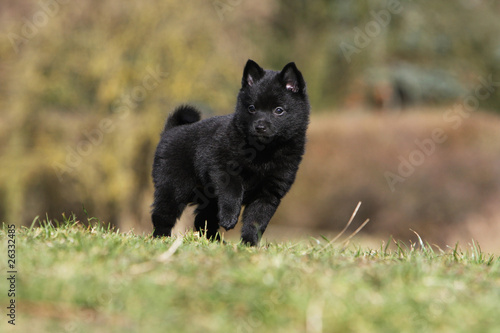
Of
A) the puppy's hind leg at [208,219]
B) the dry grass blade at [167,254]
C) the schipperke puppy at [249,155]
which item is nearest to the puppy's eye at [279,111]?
the schipperke puppy at [249,155]

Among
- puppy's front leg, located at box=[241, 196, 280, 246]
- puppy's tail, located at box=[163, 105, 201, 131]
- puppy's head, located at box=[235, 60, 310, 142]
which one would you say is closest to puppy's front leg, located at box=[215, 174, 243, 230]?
puppy's front leg, located at box=[241, 196, 280, 246]

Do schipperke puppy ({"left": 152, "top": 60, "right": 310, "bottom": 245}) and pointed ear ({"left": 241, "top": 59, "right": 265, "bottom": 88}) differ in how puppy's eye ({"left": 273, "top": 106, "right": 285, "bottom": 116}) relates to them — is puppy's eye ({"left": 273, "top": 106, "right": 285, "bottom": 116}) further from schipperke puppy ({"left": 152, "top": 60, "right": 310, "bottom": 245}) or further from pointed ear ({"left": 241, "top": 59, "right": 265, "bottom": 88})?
pointed ear ({"left": 241, "top": 59, "right": 265, "bottom": 88})

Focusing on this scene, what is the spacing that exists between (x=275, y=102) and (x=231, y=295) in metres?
2.37

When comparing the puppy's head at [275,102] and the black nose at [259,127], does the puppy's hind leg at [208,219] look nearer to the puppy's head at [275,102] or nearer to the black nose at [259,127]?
the puppy's head at [275,102]

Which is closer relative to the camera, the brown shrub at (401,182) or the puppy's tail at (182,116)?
the puppy's tail at (182,116)

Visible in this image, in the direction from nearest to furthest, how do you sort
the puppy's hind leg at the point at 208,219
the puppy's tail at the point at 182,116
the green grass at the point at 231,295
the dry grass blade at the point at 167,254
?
the green grass at the point at 231,295, the dry grass blade at the point at 167,254, the puppy's hind leg at the point at 208,219, the puppy's tail at the point at 182,116

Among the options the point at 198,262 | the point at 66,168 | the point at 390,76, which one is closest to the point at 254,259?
the point at 198,262

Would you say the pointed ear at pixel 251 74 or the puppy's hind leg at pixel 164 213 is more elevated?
the pointed ear at pixel 251 74

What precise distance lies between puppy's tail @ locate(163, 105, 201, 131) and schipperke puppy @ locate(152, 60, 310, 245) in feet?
1.64

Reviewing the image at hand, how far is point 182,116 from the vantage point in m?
5.94

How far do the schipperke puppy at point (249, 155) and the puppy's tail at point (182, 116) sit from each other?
1.64ft

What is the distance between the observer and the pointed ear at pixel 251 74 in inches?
200

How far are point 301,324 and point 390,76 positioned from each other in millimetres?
21455

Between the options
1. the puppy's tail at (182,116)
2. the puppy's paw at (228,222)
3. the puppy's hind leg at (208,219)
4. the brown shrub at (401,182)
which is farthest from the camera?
the brown shrub at (401,182)
